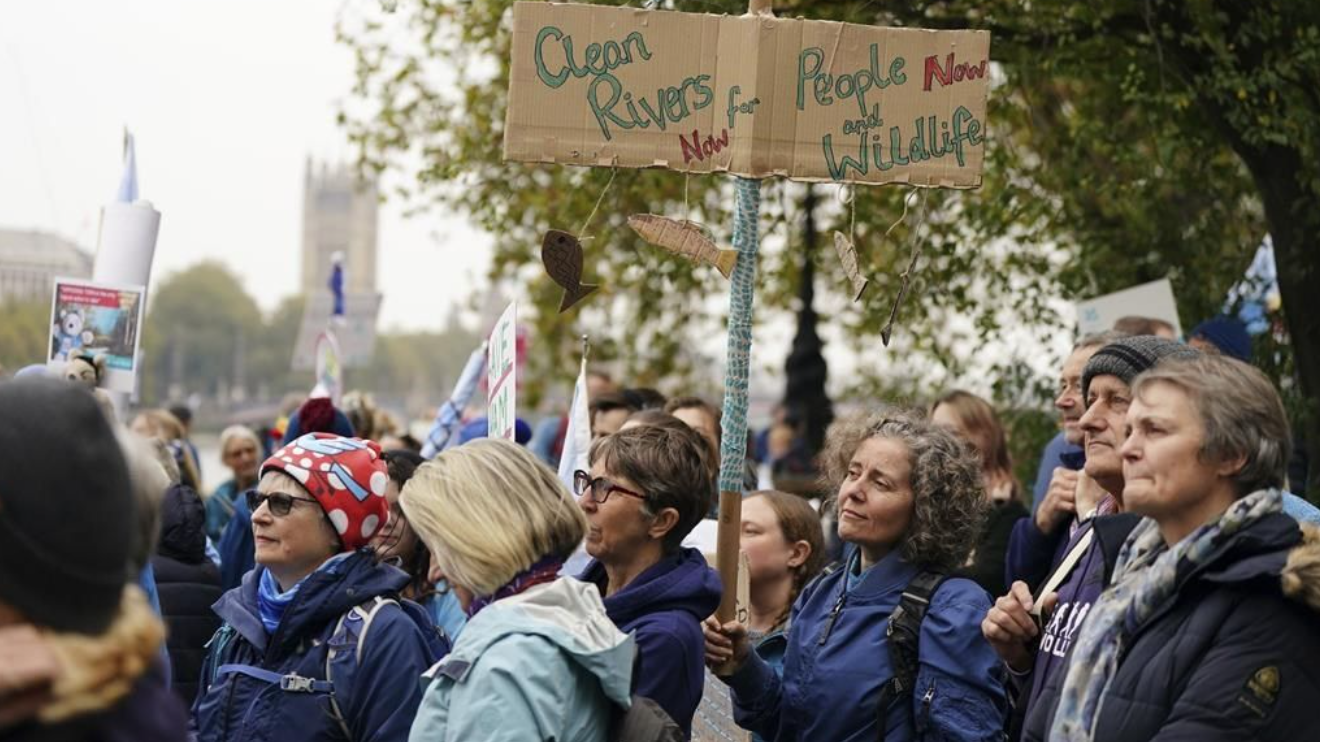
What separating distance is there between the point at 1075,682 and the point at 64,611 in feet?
7.03

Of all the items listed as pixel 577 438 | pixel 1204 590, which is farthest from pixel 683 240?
pixel 1204 590

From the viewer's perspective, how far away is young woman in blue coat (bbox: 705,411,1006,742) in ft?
15.4

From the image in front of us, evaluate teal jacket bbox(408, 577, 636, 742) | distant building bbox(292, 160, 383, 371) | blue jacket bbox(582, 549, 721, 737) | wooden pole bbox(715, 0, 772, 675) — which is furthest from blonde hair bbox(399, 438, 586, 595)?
distant building bbox(292, 160, 383, 371)

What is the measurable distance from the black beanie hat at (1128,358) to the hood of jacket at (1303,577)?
123 centimetres

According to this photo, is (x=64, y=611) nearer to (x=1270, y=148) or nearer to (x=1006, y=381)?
(x=1270, y=148)

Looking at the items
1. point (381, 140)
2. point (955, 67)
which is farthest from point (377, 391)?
point (955, 67)

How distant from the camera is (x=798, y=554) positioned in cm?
601

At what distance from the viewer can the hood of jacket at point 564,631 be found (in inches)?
143

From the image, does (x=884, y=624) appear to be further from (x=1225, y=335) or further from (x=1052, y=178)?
(x=1052, y=178)

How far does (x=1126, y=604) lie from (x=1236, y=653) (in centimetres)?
27

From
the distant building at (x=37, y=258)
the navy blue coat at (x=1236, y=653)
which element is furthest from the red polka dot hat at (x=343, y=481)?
the distant building at (x=37, y=258)

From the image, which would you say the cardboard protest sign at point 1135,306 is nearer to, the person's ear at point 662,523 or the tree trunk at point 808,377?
the person's ear at point 662,523

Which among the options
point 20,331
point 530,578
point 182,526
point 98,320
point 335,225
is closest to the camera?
point 530,578

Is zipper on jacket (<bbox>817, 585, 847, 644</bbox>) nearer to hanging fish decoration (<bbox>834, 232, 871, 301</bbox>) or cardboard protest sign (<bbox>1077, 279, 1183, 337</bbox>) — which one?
hanging fish decoration (<bbox>834, 232, 871, 301</bbox>)
